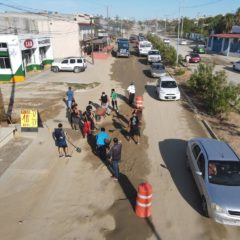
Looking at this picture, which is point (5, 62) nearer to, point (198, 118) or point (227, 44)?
point (198, 118)

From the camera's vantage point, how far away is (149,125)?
17094mm

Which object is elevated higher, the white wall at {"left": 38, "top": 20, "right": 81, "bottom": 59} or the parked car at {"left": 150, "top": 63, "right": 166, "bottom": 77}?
the white wall at {"left": 38, "top": 20, "right": 81, "bottom": 59}

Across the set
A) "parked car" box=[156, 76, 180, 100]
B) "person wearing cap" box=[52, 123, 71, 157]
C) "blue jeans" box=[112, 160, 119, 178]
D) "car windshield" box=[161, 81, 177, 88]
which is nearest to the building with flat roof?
"car windshield" box=[161, 81, 177, 88]

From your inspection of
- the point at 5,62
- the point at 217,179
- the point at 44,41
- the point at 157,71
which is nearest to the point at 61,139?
the point at 217,179

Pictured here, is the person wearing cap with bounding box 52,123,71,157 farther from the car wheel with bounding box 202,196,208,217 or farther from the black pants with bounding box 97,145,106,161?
the car wheel with bounding box 202,196,208,217

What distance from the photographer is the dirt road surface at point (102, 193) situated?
848 cm

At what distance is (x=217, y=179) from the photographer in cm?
916

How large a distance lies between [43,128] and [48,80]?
15.0 metres

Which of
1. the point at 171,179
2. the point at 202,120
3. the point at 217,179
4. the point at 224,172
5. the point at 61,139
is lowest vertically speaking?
the point at 202,120

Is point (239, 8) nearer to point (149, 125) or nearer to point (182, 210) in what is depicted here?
point (149, 125)

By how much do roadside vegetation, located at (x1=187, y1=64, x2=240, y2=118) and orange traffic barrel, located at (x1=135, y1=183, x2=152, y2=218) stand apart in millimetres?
10567

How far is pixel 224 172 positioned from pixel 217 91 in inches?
379

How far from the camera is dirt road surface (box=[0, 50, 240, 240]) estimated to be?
8477 millimetres

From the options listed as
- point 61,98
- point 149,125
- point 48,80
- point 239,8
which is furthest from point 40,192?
point 239,8
